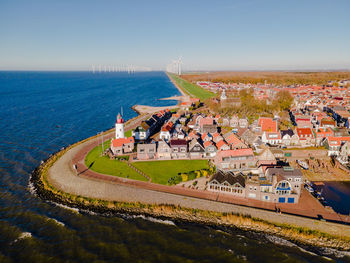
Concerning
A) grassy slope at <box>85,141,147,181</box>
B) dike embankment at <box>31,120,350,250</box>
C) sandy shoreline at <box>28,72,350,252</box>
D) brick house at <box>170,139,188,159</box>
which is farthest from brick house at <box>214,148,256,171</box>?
grassy slope at <box>85,141,147,181</box>

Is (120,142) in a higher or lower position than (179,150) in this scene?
higher

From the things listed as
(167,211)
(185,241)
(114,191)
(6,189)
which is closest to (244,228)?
(185,241)

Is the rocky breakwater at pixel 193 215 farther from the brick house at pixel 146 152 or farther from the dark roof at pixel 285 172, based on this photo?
the brick house at pixel 146 152

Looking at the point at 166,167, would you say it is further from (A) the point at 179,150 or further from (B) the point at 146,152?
(B) the point at 146,152

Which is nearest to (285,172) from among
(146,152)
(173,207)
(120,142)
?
(173,207)

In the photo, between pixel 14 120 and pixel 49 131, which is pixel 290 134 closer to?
pixel 49 131

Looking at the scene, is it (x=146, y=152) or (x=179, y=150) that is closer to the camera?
(x=146, y=152)

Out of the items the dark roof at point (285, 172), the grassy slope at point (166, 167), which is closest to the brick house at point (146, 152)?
the grassy slope at point (166, 167)
